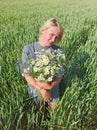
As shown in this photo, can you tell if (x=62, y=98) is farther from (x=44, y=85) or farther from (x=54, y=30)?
(x=54, y=30)

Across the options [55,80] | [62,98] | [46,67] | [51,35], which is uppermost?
[51,35]

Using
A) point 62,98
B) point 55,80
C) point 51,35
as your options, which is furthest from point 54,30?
point 62,98

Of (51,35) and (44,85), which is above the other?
(51,35)

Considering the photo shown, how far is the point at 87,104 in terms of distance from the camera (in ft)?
6.79

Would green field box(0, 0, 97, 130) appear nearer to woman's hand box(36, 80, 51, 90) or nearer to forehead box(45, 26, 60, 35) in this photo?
woman's hand box(36, 80, 51, 90)

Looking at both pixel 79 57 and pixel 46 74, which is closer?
pixel 46 74

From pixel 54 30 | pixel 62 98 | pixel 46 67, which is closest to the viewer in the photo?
pixel 46 67

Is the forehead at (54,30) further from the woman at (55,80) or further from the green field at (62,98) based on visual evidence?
the green field at (62,98)

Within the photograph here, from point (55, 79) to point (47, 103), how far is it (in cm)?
33

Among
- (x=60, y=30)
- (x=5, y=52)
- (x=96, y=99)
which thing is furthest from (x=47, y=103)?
(x=5, y=52)

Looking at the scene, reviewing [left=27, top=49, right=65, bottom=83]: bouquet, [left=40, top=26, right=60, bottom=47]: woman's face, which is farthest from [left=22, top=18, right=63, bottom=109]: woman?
[left=27, top=49, right=65, bottom=83]: bouquet

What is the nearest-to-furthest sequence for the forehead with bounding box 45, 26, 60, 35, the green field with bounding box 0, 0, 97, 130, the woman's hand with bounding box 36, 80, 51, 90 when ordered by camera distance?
the green field with bounding box 0, 0, 97, 130 → the woman's hand with bounding box 36, 80, 51, 90 → the forehead with bounding box 45, 26, 60, 35

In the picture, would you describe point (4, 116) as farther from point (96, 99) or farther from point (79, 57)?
point (79, 57)

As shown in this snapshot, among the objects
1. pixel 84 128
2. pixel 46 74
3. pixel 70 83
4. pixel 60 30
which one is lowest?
pixel 84 128
